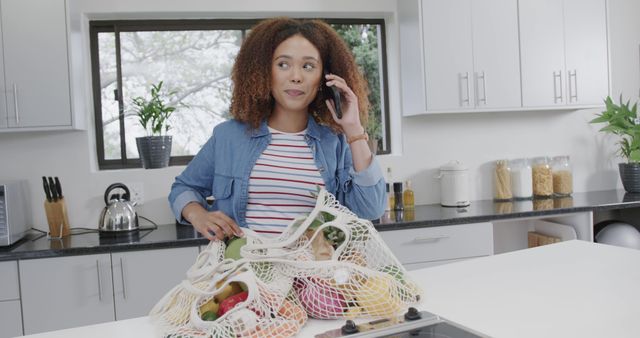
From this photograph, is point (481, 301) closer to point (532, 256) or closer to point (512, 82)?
point (532, 256)

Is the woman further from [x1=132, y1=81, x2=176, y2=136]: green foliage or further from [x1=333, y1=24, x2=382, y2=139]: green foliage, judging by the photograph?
[x1=333, y1=24, x2=382, y2=139]: green foliage

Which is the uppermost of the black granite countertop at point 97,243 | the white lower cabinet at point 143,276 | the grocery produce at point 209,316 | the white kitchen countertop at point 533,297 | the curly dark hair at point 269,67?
the curly dark hair at point 269,67

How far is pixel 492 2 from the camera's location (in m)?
2.93

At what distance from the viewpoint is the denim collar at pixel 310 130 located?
4.42 ft

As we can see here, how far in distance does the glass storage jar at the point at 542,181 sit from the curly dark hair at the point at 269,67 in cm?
218

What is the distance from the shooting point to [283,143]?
53.3 inches

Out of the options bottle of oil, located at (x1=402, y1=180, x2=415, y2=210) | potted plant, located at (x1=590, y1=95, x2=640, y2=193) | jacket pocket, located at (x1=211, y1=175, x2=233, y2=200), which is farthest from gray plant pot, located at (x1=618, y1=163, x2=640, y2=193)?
jacket pocket, located at (x1=211, y1=175, x2=233, y2=200)

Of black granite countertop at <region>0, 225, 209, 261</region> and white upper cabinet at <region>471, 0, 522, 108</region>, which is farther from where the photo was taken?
white upper cabinet at <region>471, 0, 522, 108</region>

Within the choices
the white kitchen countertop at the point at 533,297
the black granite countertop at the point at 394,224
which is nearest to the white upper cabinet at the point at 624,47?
the black granite countertop at the point at 394,224

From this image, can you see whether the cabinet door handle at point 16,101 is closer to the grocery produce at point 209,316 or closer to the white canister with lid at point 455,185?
the grocery produce at point 209,316

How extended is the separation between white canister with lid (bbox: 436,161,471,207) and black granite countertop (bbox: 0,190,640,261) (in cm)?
7

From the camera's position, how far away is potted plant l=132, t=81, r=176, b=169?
2799 millimetres

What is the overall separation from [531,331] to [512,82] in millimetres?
2376

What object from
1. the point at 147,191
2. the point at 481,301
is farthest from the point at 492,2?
the point at 481,301
